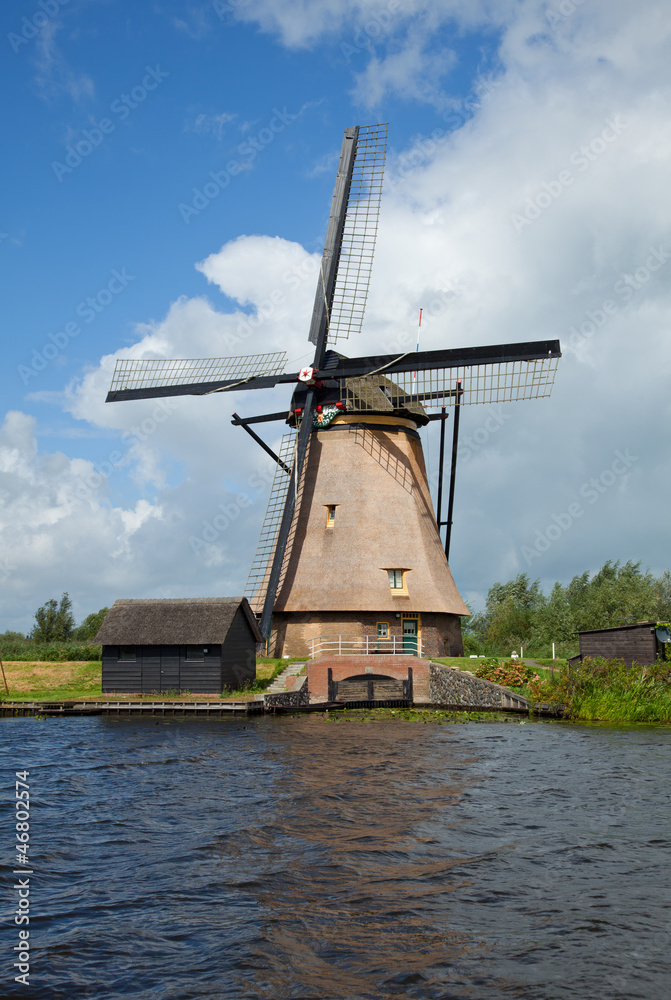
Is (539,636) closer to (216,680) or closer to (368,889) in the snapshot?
(216,680)

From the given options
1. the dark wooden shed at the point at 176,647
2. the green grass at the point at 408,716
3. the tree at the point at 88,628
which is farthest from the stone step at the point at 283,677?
the tree at the point at 88,628

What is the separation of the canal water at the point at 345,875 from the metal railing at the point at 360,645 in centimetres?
1077

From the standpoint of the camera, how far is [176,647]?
87.0 feet

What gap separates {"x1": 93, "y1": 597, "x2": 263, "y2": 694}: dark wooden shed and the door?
5.79 metres

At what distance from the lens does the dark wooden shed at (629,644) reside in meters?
24.7

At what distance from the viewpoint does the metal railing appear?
2777 centimetres

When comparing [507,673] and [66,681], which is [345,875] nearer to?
[507,673]

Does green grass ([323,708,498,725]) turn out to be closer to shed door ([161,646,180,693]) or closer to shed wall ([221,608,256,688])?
shed wall ([221,608,256,688])

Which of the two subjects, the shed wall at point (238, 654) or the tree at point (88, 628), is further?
the tree at point (88, 628)

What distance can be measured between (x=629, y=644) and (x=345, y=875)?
1890cm

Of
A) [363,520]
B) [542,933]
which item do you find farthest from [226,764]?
[363,520]

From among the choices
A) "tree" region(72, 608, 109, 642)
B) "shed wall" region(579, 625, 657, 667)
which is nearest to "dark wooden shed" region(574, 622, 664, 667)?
"shed wall" region(579, 625, 657, 667)

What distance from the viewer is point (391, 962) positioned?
6.70 metres

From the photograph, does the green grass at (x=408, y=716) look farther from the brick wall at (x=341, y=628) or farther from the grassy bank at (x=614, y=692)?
the brick wall at (x=341, y=628)
